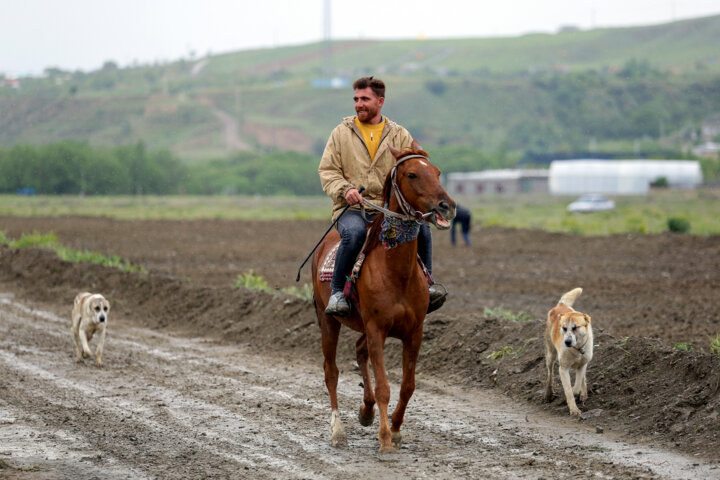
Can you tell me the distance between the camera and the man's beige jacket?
855cm

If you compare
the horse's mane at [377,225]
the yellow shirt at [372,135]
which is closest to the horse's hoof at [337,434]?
the horse's mane at [377,225]

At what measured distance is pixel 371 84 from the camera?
336 inches

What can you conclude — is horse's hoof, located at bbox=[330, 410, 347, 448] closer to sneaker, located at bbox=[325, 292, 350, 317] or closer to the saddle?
sneaker, located at bbox=[325, 292, 350, 317]

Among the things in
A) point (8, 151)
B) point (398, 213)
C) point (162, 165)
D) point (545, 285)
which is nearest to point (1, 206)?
point (8, 151)

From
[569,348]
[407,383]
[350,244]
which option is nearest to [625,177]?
[569,348]

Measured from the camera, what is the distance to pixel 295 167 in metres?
106

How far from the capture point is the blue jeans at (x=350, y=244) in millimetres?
8266

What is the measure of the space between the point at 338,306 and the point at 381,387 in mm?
838

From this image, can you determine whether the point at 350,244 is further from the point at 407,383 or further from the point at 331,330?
the point at 407,383

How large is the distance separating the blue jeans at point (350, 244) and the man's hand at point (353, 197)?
28 cm

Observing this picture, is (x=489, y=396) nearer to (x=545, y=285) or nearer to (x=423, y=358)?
(x=423, y=358)

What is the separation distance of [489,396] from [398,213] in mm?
3396

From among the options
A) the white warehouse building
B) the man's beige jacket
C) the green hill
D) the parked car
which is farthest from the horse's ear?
the green hill

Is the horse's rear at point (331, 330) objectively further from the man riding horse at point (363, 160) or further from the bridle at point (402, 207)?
the bridle at point (402, 207)
